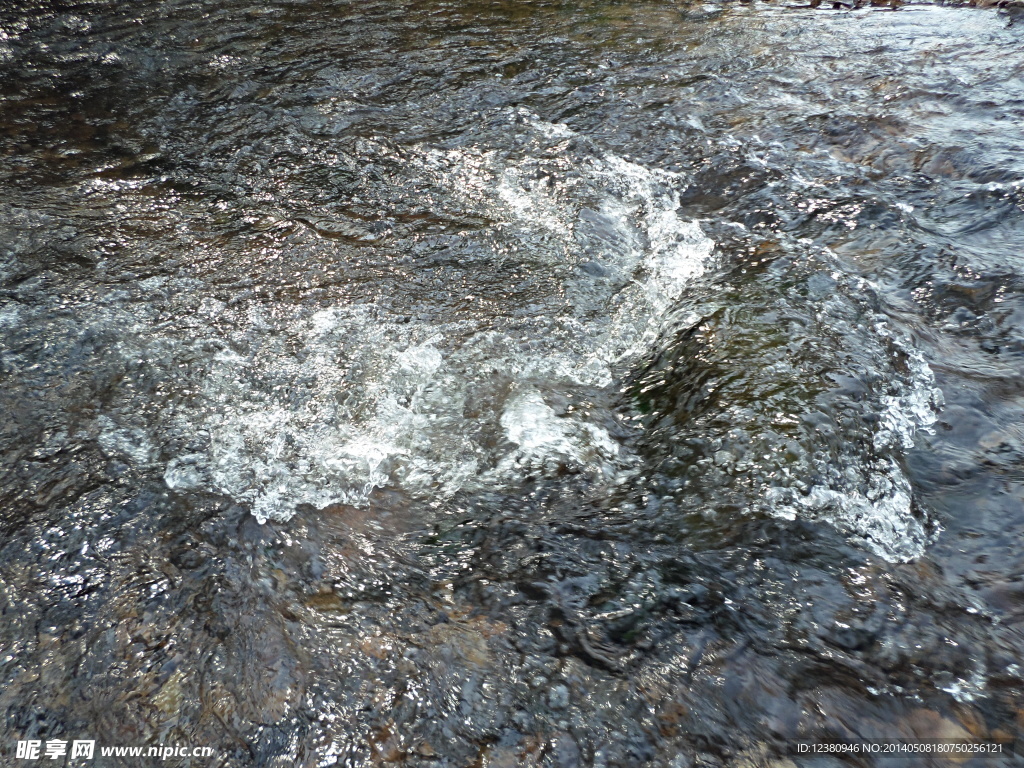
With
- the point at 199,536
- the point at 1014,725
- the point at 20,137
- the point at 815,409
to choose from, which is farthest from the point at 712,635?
the point at 20,137

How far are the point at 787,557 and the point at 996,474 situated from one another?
3.63 ft

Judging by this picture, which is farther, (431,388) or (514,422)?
(431,388)

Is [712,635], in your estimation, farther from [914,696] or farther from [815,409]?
[815,409]

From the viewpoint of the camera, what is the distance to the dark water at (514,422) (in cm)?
226

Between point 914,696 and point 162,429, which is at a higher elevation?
point 162,429

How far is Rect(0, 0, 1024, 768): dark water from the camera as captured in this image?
7.41ft

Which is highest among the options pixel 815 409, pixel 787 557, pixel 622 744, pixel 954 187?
pixel 954 187

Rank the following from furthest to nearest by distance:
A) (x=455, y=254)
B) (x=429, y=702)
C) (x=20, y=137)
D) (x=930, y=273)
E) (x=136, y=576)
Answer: (x=20, y=137), (x=455, y=254), (x=930, y=273), (x=136, y=576), (x=429, y=702)

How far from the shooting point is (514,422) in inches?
128

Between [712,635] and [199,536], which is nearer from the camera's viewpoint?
[712,635]

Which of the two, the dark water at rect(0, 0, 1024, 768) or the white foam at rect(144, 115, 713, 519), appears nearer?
the dark water at rect(0, 0, 1024, 768)

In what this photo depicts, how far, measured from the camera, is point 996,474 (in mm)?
2879

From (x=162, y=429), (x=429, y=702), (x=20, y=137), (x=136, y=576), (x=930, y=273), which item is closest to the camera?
(x=429, y=702)

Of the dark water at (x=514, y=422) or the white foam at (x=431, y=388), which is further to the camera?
the white foam at (x=431, y=388)
